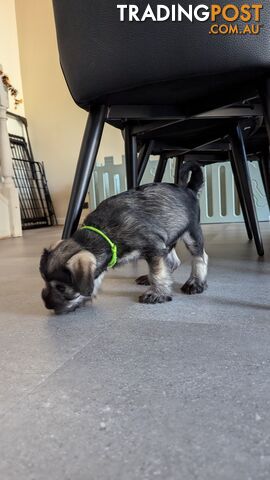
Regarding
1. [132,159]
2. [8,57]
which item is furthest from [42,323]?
[8,57]

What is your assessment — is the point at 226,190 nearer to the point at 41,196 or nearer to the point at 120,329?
the point at 41,196

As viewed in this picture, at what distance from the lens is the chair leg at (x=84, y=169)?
125 cm

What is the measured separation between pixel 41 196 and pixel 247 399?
16.7 feet

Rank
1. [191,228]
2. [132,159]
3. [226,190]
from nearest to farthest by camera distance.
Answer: [191,228], [132,159], [226,190]

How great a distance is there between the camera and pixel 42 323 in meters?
0.92

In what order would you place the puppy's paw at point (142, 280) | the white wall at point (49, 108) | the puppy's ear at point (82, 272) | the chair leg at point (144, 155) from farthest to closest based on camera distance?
1. the white wall at point (49, 108)
2. the chair leg at point (144, 155)
3. the puppy's paw at point (142, 280)
4. the puppy's ear at point (82, 272)

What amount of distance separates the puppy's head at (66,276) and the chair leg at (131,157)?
70 cm

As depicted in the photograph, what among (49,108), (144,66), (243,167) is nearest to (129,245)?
(144,66)

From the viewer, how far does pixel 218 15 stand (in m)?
1.00

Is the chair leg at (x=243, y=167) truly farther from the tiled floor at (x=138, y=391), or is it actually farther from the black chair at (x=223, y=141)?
the tiled floor at (x=138, y=391)

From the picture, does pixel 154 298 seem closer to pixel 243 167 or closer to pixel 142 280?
pixel 142 280

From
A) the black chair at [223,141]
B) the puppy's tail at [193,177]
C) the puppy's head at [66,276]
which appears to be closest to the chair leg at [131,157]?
the black chair at [223,141]

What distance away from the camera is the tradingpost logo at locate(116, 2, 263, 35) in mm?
982

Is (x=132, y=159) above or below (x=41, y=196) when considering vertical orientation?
above
